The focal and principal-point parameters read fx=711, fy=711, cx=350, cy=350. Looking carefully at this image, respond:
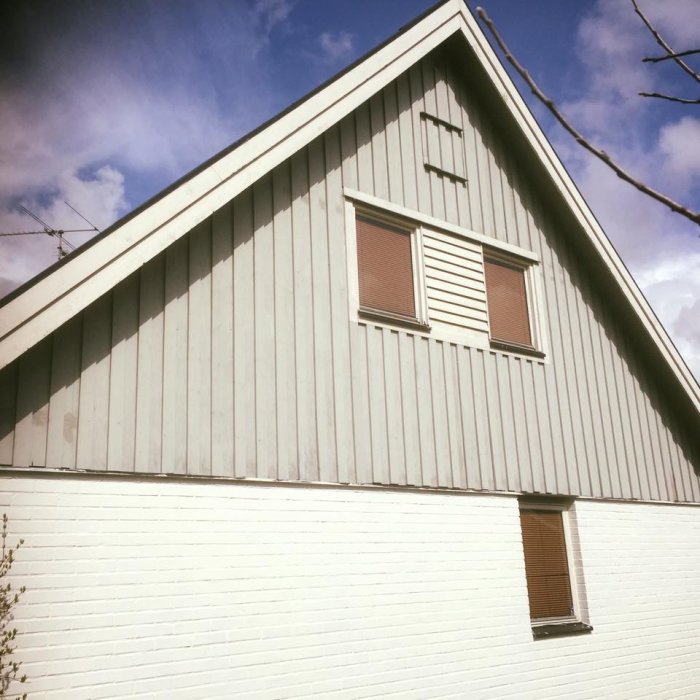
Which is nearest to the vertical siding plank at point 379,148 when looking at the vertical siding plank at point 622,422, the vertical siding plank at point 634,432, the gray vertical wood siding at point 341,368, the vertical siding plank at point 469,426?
the gray vertical wood siding at point 341,368

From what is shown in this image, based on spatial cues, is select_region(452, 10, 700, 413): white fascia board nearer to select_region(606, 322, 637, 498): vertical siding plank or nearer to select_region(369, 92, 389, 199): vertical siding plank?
select_region(606, 322, 637, 498): vertical siding plank

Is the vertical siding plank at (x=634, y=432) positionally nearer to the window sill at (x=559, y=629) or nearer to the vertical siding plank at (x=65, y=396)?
the window sill at (x=559, y=629)

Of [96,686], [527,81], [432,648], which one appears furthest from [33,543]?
[527,81]

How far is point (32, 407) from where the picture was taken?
532 cm

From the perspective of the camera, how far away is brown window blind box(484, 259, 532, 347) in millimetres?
9102

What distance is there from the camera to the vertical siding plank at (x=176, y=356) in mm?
5906

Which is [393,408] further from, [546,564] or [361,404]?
[546,564]

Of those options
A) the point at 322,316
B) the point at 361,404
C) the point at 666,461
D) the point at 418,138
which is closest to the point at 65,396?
the point at 322,316

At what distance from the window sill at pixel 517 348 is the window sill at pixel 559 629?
3255mm

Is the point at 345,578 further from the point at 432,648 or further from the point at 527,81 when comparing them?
the point at 527,81

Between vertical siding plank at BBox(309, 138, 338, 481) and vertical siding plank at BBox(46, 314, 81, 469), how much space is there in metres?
2.27

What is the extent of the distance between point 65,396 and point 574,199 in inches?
292

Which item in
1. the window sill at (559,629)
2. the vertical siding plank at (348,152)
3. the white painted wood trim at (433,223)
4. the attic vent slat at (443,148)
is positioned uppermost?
the attic vent slat at (443,148)

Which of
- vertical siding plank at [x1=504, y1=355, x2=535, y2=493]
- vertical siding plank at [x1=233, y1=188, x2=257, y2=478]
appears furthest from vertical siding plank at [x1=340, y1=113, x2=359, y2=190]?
vertical siding plank at [x1=504, y1=355, x2=535, y2=493]
